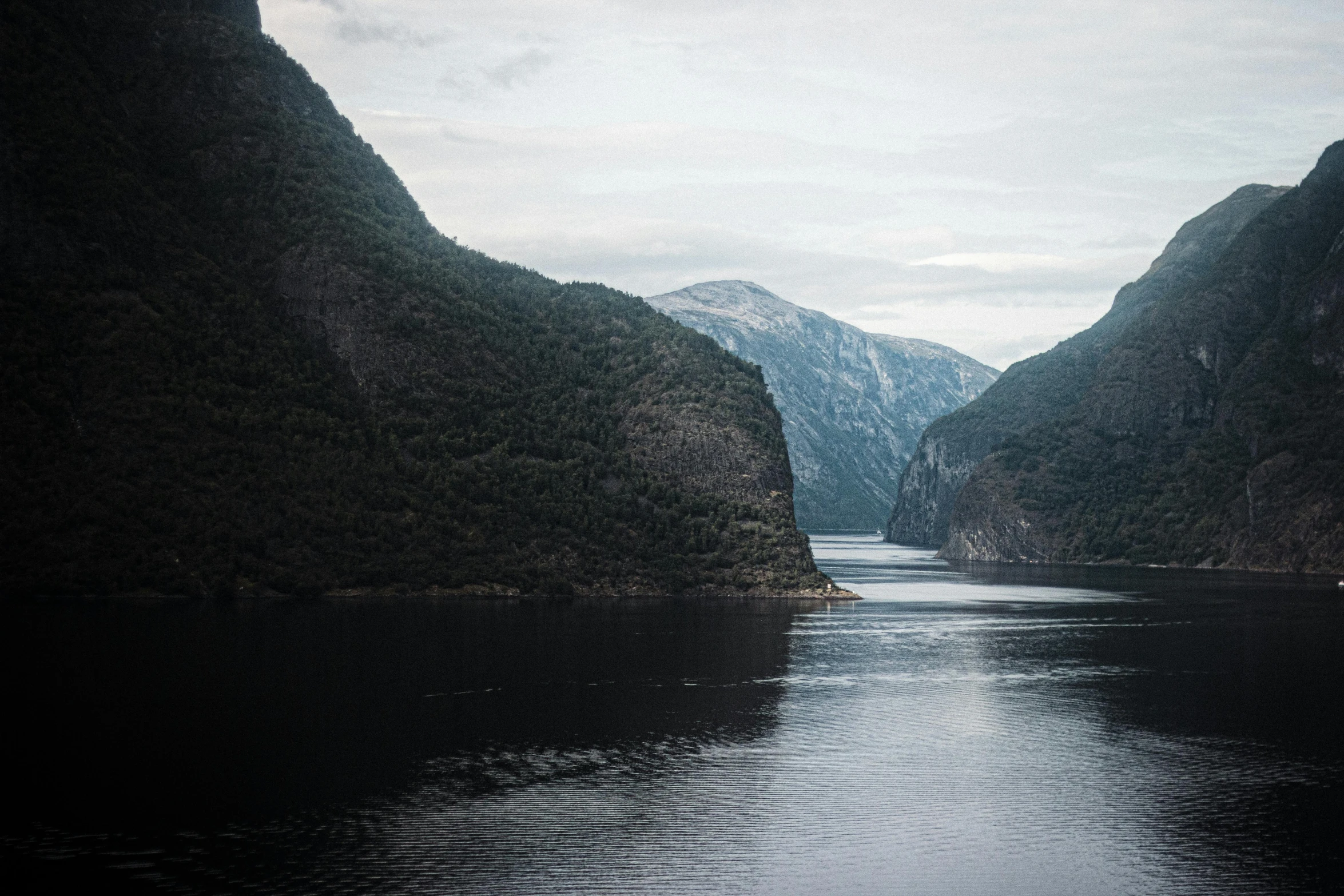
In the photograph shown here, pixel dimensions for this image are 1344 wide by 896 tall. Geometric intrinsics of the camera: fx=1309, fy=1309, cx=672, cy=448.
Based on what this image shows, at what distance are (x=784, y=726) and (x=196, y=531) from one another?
337ft

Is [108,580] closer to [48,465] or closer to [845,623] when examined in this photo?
[48,465]

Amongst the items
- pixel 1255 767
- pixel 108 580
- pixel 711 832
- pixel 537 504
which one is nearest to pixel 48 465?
pixel 108 580

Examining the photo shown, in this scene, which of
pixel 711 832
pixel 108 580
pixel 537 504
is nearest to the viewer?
pixel 711 832

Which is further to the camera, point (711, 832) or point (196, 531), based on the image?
point (196, 531)

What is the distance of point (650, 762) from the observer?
7656cm

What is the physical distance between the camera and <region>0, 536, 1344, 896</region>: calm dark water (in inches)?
2160

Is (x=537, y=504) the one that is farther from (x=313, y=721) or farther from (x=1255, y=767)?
(x=1255, y=767)

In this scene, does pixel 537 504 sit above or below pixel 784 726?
above

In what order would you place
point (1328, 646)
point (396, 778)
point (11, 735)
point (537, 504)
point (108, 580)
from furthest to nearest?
point (537, 504) → point (108, 580) → point (1328, 646) → point (11, 735) → point (396, 778)

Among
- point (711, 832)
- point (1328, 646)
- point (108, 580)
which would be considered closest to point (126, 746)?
point (711, 832)

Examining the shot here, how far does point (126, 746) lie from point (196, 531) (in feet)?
318

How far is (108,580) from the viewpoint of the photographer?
158 m

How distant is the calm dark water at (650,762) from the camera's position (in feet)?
180

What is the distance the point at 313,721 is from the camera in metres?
84.0
